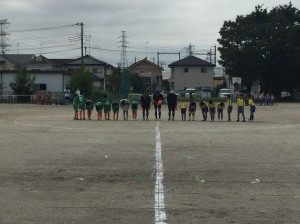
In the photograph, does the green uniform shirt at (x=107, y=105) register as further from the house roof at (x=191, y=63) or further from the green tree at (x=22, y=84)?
the house roof at (x=191, y=63)

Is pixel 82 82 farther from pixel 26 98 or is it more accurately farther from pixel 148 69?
pixel 148 69

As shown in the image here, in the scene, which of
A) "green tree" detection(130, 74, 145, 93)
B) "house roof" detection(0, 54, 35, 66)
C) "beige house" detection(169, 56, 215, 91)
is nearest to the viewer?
"house roof" detection(0, 54, 35, 66)

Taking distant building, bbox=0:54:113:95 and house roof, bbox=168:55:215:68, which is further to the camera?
house roof, bbox=168:55:215:68

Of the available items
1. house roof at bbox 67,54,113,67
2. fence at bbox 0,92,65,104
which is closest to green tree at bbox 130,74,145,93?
house roof at bbox 67,54,113,67

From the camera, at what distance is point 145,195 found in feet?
23.8

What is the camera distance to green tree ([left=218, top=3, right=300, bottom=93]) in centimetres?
6100

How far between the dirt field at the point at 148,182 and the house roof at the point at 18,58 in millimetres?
58720

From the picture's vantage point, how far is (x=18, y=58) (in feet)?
246

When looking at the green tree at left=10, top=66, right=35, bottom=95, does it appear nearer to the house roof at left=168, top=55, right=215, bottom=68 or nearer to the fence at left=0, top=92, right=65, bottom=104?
the fence at left=0, top=92, right=65, bottom=104

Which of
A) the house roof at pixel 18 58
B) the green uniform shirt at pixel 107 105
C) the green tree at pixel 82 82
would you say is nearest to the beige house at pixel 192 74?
the house roof at pixel 18 58

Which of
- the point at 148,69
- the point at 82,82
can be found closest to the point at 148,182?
the point at 82,82

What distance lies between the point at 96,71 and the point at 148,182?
74.0 m

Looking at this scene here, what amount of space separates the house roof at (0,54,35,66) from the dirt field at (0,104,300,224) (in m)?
58.7

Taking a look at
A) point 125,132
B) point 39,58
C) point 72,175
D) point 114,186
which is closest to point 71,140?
point 125,132
